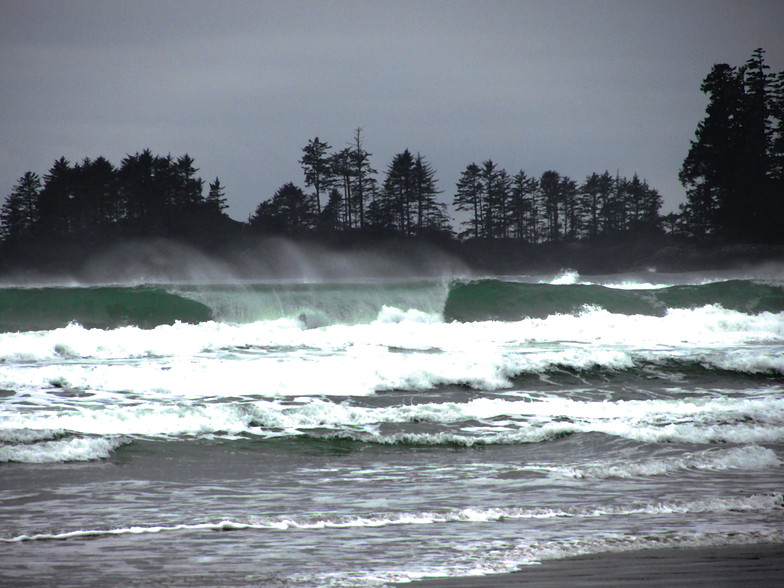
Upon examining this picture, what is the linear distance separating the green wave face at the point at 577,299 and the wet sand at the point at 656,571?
21460 millimetres

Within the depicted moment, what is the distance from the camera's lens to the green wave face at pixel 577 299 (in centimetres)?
2802

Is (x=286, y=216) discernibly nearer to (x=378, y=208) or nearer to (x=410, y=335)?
(x=378, y=208)

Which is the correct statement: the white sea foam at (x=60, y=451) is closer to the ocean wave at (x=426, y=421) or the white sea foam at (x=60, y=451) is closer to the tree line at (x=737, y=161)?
the ocean wave at (x=426, y=421)

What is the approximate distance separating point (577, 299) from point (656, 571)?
24.2 meters

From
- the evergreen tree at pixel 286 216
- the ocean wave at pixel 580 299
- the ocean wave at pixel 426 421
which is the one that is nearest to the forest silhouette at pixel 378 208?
the evergreen tree at pixel 286 216

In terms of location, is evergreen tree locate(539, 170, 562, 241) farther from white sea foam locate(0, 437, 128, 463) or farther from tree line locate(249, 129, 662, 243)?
white sea foam locate(0, 437, 128, 463)

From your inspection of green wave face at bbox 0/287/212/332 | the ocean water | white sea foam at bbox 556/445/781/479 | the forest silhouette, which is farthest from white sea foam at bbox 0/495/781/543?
the forest silhouette

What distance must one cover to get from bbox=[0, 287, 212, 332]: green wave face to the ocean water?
453 centimetres

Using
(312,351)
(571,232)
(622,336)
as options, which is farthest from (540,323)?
(571,232)

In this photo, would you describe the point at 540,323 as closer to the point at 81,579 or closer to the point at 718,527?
the point at 718,527

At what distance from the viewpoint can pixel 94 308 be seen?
86.0ft

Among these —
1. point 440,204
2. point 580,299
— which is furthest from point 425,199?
point 580,299

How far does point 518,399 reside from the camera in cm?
1373

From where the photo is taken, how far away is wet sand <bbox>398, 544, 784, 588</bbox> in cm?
493
